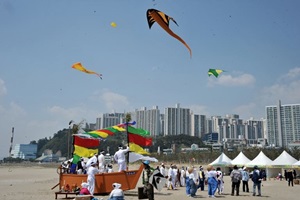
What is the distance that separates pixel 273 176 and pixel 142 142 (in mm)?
22794

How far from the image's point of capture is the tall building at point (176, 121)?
158m

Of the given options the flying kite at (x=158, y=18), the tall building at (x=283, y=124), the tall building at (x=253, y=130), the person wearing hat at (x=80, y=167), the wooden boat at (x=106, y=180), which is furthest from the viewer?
the tall building at (x=253, y=130)

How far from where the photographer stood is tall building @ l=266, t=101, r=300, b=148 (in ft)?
436

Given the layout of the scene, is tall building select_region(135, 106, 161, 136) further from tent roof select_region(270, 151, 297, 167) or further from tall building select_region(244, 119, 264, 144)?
tent roof select_region(270, 151, 297, 167)

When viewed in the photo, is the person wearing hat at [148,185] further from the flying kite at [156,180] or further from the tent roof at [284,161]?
the tent roof at [284,161]

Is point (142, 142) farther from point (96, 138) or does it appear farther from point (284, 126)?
point (284, 126)

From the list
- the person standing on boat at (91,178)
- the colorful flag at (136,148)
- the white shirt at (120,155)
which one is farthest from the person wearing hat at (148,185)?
the colorful flag at (136,148)

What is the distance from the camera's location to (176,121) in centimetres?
16275

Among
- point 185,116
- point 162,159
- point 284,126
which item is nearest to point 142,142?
point 162,159

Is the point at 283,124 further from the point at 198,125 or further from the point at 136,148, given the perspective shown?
the point at 136,148

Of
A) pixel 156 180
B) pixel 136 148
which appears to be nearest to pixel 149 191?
pixel 156 180

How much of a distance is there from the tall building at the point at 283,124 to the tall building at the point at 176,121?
137ft

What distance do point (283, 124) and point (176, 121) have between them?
52460 millimetres

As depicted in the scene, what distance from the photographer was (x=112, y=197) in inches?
320
